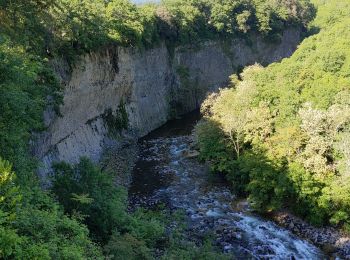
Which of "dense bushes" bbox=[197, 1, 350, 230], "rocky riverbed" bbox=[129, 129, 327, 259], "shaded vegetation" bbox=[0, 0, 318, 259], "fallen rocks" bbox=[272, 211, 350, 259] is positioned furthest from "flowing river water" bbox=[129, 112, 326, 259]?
"shaded vegetation" bbox=[0, 0, 318, 259]

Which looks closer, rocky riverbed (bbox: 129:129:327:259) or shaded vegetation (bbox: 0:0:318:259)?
shaded vegetation (bbox: 0:0:318:259)

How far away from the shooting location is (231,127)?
3109cm

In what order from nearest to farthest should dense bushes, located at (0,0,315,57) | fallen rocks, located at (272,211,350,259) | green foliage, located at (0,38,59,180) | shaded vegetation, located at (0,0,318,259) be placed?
shaded vegetation, located at (0,0,318,259) → green foliage, located at (0,38,59,180) → fallen rocks, located at (272,211,350,259) → dense bushes, located at (0,0,315,57)

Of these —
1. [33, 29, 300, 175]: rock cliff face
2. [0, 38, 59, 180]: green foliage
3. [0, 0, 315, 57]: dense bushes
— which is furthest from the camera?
[33, 29, 300, 175]: rock cliff face

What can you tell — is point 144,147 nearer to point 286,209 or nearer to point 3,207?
point 286,209

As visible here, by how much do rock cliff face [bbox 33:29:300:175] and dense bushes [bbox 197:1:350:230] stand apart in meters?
10.0

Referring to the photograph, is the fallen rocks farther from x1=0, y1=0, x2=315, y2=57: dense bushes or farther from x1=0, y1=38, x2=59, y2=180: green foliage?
x1=0, y1=0, x2=315, y2=57: dense bushes

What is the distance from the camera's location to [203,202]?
28.5 m

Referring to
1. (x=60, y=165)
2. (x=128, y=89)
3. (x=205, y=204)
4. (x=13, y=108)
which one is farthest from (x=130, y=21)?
(x=13, y=108)

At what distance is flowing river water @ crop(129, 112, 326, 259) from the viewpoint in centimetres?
2266

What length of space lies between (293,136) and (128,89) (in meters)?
23.5

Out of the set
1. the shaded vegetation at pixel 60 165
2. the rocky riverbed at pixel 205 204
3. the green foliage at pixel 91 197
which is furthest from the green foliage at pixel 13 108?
the rocky riverbed at pixel 205 204

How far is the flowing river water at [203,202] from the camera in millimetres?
22656

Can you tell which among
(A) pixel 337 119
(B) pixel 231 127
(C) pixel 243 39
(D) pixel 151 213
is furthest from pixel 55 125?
(C) pixel 243 39
